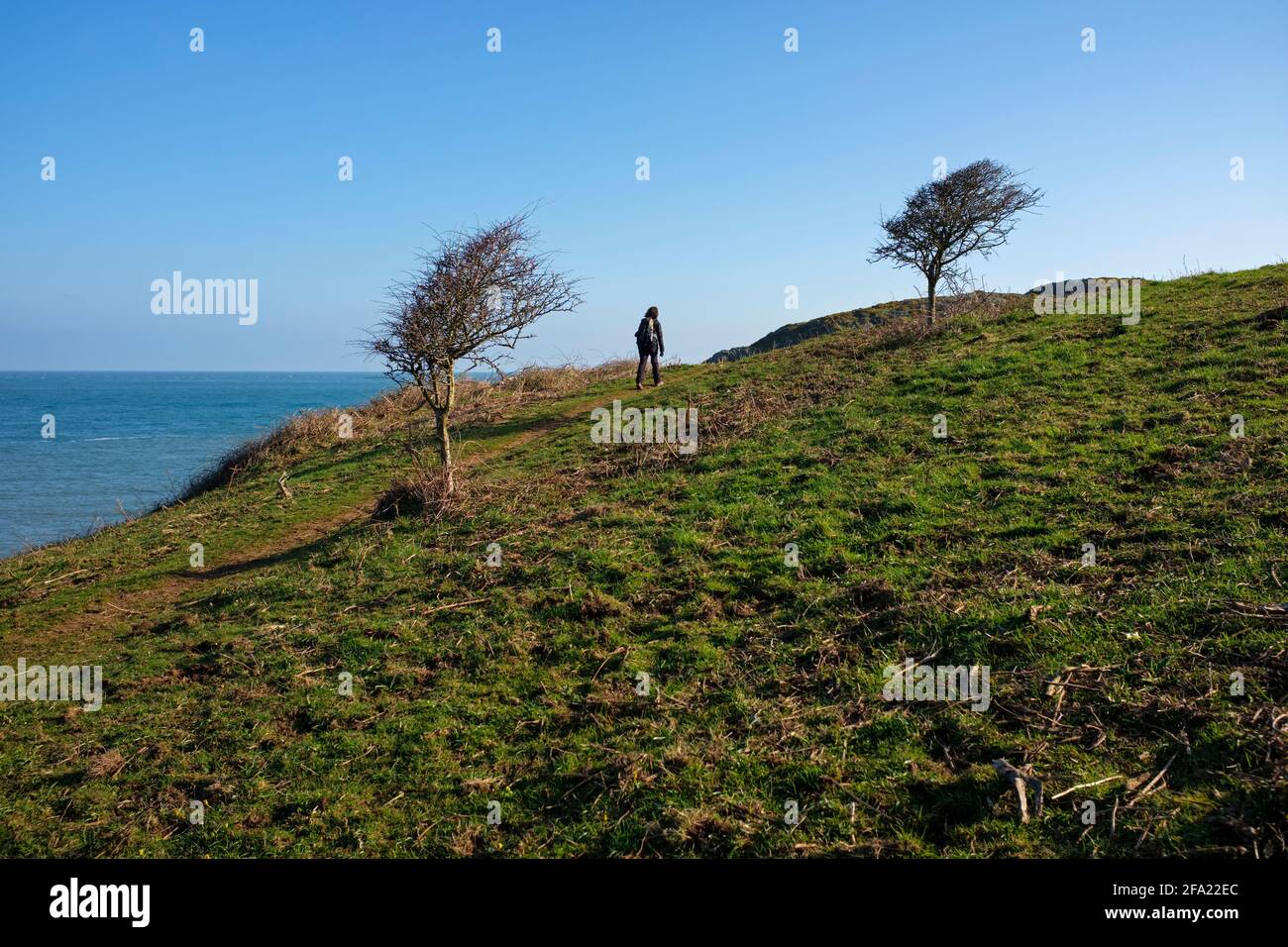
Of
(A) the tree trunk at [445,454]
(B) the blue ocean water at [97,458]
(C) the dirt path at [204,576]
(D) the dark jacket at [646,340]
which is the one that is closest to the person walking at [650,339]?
(D) the dark jacket at [646,340]

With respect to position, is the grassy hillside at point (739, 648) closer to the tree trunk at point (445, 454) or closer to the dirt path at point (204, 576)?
the dirt path at point (204, 576)

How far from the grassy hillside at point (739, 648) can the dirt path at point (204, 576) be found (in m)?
0.11

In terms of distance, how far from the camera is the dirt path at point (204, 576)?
11539 mm

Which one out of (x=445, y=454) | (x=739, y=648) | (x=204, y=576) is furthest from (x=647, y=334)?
(x=739, y=648)

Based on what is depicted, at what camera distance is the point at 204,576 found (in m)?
13.4

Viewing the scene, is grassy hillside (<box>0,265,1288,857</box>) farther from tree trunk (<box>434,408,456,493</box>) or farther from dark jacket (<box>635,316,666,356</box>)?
dark jacket (<box>635,316,666,356</box>)

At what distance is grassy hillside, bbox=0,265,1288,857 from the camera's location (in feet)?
18.2

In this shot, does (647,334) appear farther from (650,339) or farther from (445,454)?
(445,454)

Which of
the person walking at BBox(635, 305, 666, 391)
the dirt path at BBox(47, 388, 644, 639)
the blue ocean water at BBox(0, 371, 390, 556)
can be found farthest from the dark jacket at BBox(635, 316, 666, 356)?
the blue ocean water at BBox(0, 371, 390, 556)

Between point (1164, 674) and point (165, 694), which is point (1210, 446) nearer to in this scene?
point (1164, 674)

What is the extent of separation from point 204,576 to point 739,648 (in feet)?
34.8

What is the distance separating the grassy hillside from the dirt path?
0.11 meters

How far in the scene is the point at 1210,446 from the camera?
10820 mm
